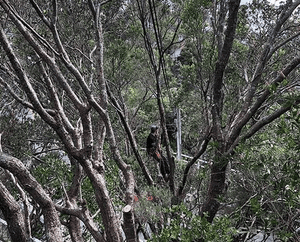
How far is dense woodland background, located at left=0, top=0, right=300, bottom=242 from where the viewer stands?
371 cm

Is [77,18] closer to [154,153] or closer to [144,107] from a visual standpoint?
[154,153]

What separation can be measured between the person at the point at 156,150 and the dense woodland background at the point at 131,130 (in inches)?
10.6

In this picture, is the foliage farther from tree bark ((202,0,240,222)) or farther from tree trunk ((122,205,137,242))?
tree trunk ((122,205,137,242))

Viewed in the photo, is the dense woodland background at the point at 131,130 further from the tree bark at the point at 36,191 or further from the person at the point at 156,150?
the person at the point at 156,150

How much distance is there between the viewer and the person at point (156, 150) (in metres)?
7.15

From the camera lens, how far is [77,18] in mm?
7168

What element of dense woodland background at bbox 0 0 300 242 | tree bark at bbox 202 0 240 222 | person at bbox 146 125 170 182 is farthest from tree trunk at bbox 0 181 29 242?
person at bbox 146 125 170 182

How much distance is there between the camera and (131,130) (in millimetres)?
7570

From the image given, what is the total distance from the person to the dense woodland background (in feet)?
0.89

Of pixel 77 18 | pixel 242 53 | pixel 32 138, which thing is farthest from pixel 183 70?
pixel 32 138

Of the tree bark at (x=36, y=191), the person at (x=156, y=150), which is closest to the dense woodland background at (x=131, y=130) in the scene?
→ the tree bark at (x=36, y=191)

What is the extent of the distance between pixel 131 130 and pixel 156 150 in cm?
73

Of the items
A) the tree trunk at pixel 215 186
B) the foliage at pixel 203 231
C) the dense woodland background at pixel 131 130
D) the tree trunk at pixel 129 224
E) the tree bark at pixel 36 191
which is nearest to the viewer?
the foliage at pixel 203 231

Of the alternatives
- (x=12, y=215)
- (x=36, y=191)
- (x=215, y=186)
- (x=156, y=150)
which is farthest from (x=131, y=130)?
(x=12, y=215)
